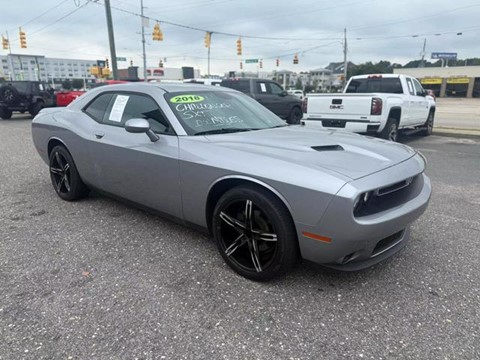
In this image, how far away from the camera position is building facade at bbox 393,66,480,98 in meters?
Result: 54.1

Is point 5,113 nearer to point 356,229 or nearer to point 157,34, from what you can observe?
point 157,34

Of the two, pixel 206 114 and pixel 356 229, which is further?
pixel 206 114

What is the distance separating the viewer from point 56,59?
104 m

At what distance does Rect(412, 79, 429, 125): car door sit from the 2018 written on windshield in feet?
26.0

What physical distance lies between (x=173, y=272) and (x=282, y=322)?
1030 mm

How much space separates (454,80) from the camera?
5531cm

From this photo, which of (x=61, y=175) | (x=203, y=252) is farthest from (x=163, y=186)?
(x=61, y=175)

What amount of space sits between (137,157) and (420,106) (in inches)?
362

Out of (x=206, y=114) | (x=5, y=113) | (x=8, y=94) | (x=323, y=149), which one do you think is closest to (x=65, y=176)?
(x=206, y=114)

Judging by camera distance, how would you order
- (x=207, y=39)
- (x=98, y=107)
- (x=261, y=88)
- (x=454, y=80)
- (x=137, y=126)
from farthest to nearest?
(x=454, y=80) < (x=207, y=39) < (x=261, y=88) < (x=98, y=107) < (x=137, y=126)

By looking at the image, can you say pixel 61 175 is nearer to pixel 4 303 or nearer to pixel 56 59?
pixel 4 303

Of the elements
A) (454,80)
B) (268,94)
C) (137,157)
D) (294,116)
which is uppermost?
(454,80)

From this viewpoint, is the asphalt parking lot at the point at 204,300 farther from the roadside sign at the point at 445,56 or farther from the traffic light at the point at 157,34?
the roadside sign at the point at 445,56

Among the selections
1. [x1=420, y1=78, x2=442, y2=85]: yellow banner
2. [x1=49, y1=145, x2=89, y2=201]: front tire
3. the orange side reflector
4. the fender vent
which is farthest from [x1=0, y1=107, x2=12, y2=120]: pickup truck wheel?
[x1=420, y1=78, x2=442, y2=85]: yellow banner
